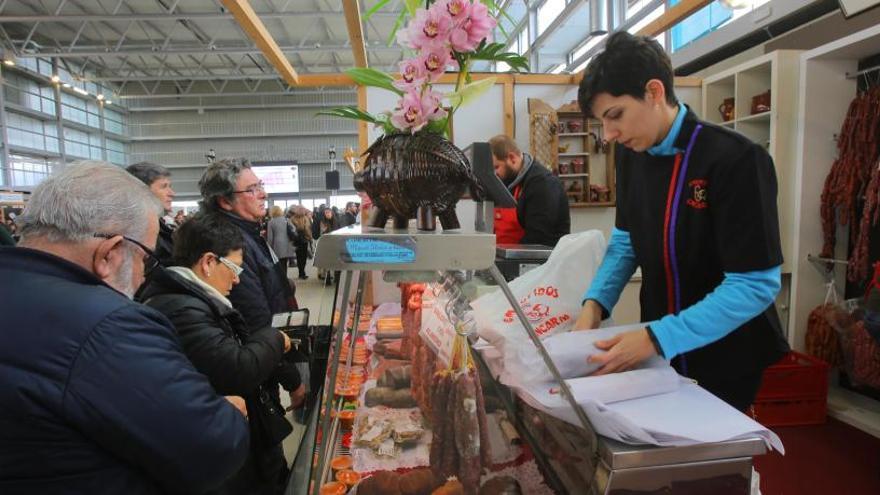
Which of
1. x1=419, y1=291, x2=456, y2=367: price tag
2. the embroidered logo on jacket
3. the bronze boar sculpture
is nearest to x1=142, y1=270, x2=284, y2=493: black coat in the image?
x1=419, y1=291, x2=456, y2=367: price tag

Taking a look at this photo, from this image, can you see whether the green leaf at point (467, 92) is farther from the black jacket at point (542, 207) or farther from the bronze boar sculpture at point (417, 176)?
the black jacket at point (542, 207)

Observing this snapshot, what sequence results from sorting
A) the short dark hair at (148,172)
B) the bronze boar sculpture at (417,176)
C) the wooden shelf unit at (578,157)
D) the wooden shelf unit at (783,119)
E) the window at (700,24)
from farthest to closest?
1. the window at (700,24)
2. the wooden shelf unit at (578,157)
3. the wooden shelf unit at (783,119)
4. the short dark hair at (148,172)
5. the bronze boar sculpture at (417,176)

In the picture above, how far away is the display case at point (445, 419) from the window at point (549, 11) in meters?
8.83

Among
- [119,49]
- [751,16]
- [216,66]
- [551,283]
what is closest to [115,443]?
[551,283]

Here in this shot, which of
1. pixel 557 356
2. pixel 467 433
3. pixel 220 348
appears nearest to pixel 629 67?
pixel 557 356

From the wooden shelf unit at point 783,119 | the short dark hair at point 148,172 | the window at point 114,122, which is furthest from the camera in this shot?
the window at point 114,122

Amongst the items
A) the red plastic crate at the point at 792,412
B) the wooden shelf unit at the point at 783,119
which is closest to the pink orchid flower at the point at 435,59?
the red plastic crate at the point at 792,412

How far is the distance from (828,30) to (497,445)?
5.17 meters

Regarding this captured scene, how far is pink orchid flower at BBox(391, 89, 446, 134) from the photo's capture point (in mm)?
1068

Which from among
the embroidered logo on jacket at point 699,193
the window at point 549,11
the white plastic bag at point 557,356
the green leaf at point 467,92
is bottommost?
the white plastic bag at point 557,356

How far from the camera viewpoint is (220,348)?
1714 millimetres

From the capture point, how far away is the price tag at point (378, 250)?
856mm

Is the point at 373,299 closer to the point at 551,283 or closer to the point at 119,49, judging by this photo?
the point at 551,283

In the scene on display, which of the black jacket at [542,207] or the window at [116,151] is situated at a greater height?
the window at [116,151]
